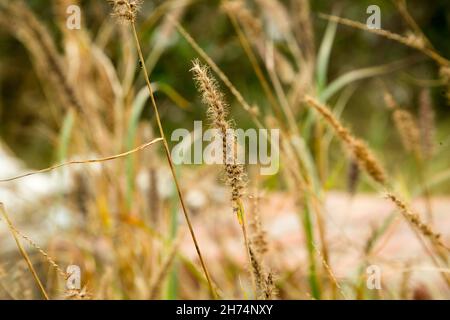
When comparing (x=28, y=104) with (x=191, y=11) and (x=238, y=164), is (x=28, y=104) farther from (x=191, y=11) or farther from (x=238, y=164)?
(x=238, y=164)

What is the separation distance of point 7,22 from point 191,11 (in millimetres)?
3372

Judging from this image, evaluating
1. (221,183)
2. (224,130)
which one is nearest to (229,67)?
(221,183)

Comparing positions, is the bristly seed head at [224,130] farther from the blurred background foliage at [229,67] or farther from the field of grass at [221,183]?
the blurred background foliage at [229,67]

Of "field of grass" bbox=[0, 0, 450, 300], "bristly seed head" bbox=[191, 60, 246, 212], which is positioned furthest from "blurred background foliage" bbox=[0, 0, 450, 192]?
"bristly seed head" bbox=[191, 60, 246, 212]

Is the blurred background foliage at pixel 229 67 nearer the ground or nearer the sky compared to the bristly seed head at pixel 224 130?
nearer the sky

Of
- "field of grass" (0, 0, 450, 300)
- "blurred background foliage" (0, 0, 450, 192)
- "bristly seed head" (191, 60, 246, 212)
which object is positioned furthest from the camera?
"blurred background foliage" (0, 0, 450, 192)

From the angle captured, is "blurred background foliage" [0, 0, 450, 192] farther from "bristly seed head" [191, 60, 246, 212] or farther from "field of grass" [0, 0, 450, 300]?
"bristly seed head" [191, 60, 246, 212]

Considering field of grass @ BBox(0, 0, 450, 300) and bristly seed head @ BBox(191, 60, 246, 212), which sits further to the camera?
field of grass @ BBox(0, 0, 450, 300)

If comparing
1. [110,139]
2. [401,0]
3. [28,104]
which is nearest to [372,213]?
[110,139]

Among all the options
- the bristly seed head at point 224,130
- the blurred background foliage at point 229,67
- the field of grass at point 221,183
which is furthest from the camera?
the blurred background foliage at point 229,67

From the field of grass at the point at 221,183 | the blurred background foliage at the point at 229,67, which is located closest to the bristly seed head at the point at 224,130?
the field of grass at the point at 221,183

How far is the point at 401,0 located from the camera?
933 mm

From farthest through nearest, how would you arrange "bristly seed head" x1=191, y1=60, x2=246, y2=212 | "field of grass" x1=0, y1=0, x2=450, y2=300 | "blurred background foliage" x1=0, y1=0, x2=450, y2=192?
"blurred background foliage" x1=0, y1=0, x2=450, y2=192
"field of grass" x1=0, y1=0, x2=450, y2=300
"bristly seed head" x1=191, y1=60, x2=246, y2=212
